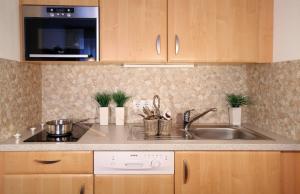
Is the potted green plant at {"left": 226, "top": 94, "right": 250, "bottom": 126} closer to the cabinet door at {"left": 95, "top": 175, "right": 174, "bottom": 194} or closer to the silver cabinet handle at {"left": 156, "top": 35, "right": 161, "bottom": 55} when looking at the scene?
the silver cabinet handle at {"left": 156, "top": 35, "right": 161, "bottom": 55}

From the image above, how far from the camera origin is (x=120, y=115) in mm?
2229

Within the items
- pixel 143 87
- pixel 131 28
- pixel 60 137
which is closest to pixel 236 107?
pixel 143 87

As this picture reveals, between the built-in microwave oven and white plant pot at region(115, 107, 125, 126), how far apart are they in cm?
51

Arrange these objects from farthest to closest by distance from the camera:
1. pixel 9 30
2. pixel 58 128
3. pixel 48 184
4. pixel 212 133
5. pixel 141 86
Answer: pixel 141 86 < pixel 212 133 < pixel 58 128 < pixel 9 30 < pixel 48 184

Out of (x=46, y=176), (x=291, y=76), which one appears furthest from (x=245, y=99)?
(x=46, y=176)

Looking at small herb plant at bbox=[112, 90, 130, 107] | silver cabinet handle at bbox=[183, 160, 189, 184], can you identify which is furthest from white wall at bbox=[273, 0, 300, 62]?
small herb plant at bbox=[112, 90, 130, 107]

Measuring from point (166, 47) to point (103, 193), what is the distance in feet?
3.49

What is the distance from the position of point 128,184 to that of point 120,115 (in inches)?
28.4

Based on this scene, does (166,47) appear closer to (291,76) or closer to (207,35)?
(207,35)

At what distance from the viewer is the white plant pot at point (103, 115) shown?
87.2 inches

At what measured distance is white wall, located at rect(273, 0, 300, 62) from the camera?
1.61 m

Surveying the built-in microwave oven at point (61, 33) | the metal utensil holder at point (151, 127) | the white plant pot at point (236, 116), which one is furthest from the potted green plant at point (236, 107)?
the built-in microwave oven at point (61, 33)

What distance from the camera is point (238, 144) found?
5.31 ft

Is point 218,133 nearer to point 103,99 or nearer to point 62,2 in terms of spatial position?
point 103,99
